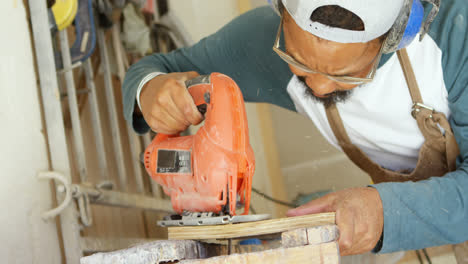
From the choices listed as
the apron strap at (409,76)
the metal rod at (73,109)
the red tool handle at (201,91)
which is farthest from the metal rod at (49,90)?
the apron strap at (409,76)

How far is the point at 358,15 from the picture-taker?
115cm

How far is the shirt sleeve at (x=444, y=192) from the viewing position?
120 centimetres

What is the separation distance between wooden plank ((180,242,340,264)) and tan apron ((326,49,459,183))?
78cm

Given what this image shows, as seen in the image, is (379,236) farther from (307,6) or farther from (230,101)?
(307,6)

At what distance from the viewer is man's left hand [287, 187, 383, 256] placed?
1.06 meters

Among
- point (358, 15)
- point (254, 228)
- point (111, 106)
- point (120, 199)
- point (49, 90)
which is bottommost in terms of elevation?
point (120, 199)

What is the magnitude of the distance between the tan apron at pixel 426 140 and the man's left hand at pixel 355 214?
445 millimetres

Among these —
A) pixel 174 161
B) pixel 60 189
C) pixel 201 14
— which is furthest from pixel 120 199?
pixel 201 14

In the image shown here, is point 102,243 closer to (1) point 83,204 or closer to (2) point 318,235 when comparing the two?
(1) point 83,204

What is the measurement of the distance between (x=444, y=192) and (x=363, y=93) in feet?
1.43

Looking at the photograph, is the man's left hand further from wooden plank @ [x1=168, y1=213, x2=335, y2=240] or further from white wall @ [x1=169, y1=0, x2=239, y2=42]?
white wall @ [x1=169, y1=0, x2=239, y2=42]

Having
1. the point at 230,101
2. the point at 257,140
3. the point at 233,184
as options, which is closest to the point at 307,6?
the point at 230,101

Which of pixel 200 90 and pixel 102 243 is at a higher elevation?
pixel 200 90

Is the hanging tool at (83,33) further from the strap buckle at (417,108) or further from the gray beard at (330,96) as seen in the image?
the strap buckle at (417,108)
